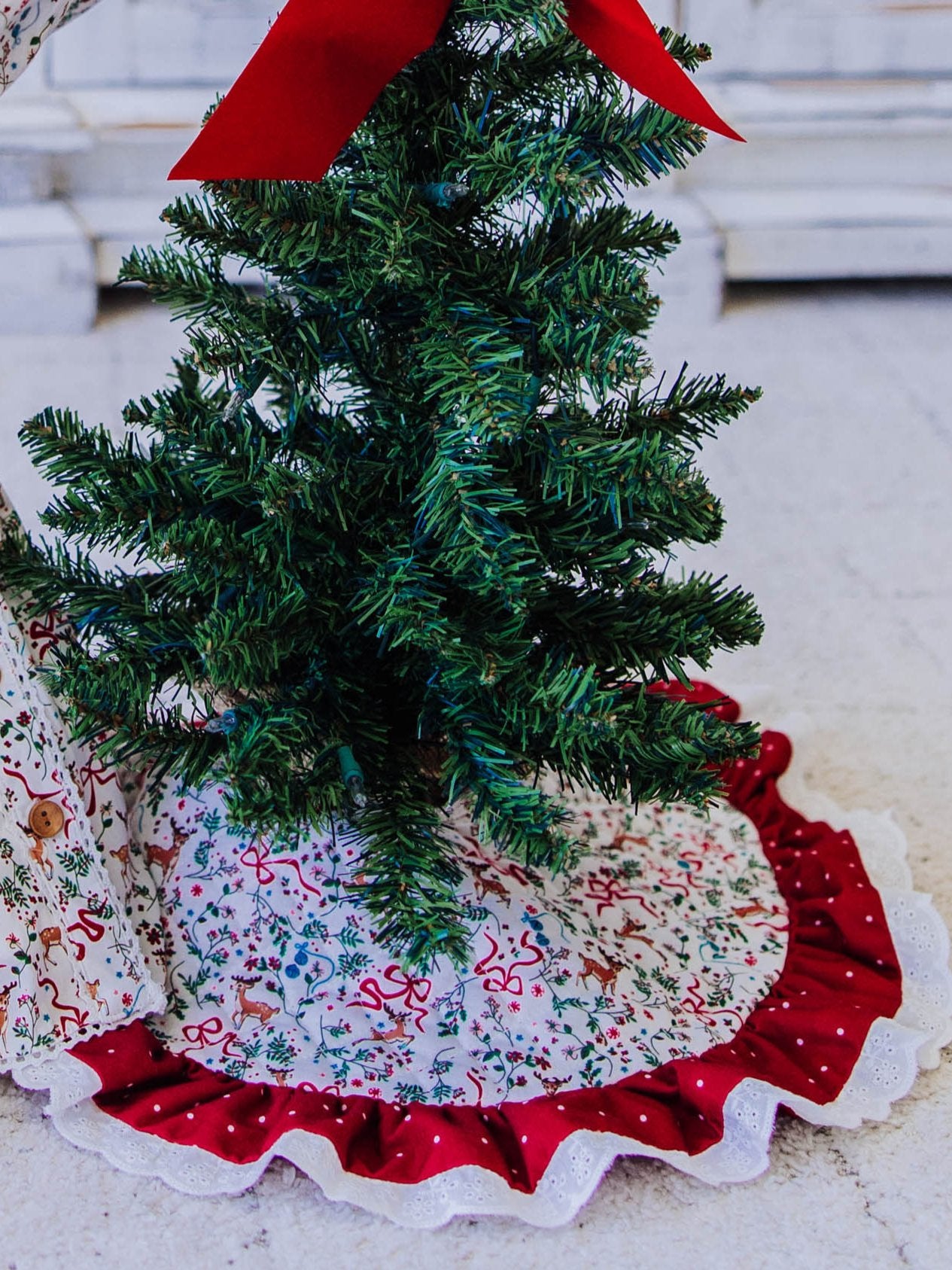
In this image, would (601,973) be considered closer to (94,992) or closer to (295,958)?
(295,958)

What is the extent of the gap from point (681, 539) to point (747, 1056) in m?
0.36

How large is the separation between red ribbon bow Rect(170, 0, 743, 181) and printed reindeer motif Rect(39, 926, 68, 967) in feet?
1.60

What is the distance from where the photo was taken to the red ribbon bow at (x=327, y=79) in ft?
2.27

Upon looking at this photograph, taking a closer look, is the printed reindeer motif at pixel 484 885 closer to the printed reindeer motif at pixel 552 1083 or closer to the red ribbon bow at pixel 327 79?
the printed reindeer motif at pixel 552 1083

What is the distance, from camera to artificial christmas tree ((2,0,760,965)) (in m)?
0.77

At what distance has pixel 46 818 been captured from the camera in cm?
90

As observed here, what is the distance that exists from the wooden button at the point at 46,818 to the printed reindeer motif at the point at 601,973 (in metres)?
0.36

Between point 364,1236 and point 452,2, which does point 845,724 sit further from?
point 452,2

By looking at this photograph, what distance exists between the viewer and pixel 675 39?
81cm

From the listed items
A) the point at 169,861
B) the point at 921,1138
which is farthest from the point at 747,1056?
the point at 169,861

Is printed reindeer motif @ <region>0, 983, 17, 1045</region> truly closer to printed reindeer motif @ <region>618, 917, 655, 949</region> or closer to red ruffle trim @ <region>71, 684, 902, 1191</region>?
red ruffle trim @ <region>71, 684, 902, 1191</region>

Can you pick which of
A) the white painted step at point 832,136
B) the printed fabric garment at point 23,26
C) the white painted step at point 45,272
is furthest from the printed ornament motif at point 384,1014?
the white painted step at point 832,136

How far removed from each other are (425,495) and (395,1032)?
38 centimetres

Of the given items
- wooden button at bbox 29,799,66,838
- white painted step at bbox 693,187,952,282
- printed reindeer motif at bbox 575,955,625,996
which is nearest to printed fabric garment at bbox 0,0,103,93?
wooden button at bbox 29,799,66,838
